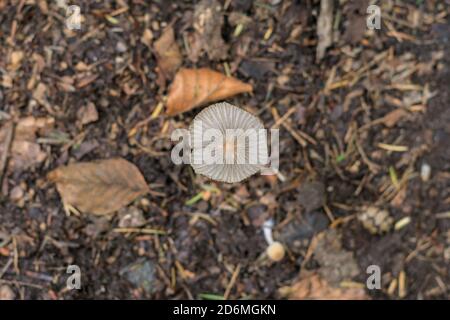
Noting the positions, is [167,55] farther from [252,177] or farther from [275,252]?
[275,252]

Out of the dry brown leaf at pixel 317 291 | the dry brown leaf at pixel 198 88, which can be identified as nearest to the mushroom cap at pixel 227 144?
the dry brown leaf at pixel 198 88

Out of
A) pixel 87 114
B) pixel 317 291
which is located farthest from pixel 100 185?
pixel 317 291

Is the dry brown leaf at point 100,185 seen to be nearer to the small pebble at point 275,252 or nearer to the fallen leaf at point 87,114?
the fallen leaf at point 87,114

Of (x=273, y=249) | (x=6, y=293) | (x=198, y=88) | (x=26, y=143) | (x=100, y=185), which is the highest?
(x=198, y=88)

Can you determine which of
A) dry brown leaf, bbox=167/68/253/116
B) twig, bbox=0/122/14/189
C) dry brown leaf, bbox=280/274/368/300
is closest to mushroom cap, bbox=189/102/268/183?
dry brown leaf, bbox=167/68/253/116

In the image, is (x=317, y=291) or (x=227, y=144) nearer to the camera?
(x=227, y=144)

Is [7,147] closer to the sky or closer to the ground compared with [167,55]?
closer to the ground
